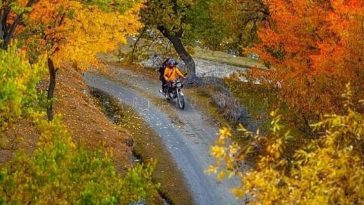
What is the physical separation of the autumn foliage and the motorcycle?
4.50 m

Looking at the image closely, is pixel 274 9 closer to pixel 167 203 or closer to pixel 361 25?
pixel 361 25

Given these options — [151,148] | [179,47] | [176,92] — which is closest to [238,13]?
[179,47]

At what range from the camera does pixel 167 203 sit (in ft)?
76.4

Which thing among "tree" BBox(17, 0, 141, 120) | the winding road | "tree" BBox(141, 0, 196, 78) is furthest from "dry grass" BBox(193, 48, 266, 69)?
"tree" BBox(17, 0, 141, 120)

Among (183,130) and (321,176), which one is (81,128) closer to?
(183,130)

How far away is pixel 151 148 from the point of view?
2869 centimetres

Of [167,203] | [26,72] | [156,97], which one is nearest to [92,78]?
[156,97]

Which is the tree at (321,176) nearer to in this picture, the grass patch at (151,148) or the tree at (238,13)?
the grass patch at (151,148)

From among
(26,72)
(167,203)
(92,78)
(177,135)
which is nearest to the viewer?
(26,72)

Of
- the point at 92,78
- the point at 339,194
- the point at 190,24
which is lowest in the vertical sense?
the point at 92,78

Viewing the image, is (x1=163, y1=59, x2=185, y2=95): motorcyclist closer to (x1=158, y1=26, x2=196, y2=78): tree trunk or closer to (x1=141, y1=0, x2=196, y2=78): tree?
(x1=141, y1=0, x2=196, y2=78): tree

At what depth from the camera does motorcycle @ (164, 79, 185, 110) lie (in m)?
33.8

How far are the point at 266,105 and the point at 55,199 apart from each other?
25.6 meters

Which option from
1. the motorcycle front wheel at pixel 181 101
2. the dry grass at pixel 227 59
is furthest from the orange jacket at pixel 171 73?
the dry grass at pixel 227 59
